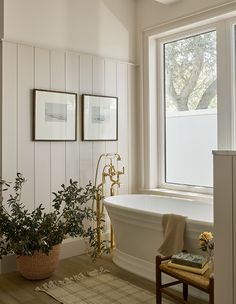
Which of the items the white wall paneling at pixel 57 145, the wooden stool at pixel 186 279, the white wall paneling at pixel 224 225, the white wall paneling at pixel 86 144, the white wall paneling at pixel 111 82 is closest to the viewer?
the white wall paneling at pixel 224 225

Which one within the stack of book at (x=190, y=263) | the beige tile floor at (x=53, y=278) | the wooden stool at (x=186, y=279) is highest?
the stack of book at (x=190, y=263)

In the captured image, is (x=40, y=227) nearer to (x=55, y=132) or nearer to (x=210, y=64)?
(x=55, y=132)

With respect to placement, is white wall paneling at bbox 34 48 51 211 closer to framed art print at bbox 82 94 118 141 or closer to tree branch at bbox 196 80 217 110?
framed art print at bbox 82 94 118 141

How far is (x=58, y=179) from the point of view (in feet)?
13.1

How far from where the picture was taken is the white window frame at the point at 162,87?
12.5ft

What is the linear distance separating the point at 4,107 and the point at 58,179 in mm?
961

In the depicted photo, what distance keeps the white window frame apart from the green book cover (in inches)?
57.6

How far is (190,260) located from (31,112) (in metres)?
2.19

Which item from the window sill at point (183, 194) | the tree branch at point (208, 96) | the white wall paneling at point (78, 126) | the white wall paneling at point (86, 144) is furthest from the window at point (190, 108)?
the white wall paneling at point (78, 126)

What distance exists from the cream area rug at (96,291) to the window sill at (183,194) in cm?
122

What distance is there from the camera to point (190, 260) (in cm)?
260

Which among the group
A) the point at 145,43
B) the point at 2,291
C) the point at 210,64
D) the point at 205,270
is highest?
the point at 145,43

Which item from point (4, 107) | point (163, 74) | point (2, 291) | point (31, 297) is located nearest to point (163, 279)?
point (31, 297)

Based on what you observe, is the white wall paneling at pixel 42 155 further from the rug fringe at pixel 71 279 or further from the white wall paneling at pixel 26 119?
the rug fringe at pixel 71 279
